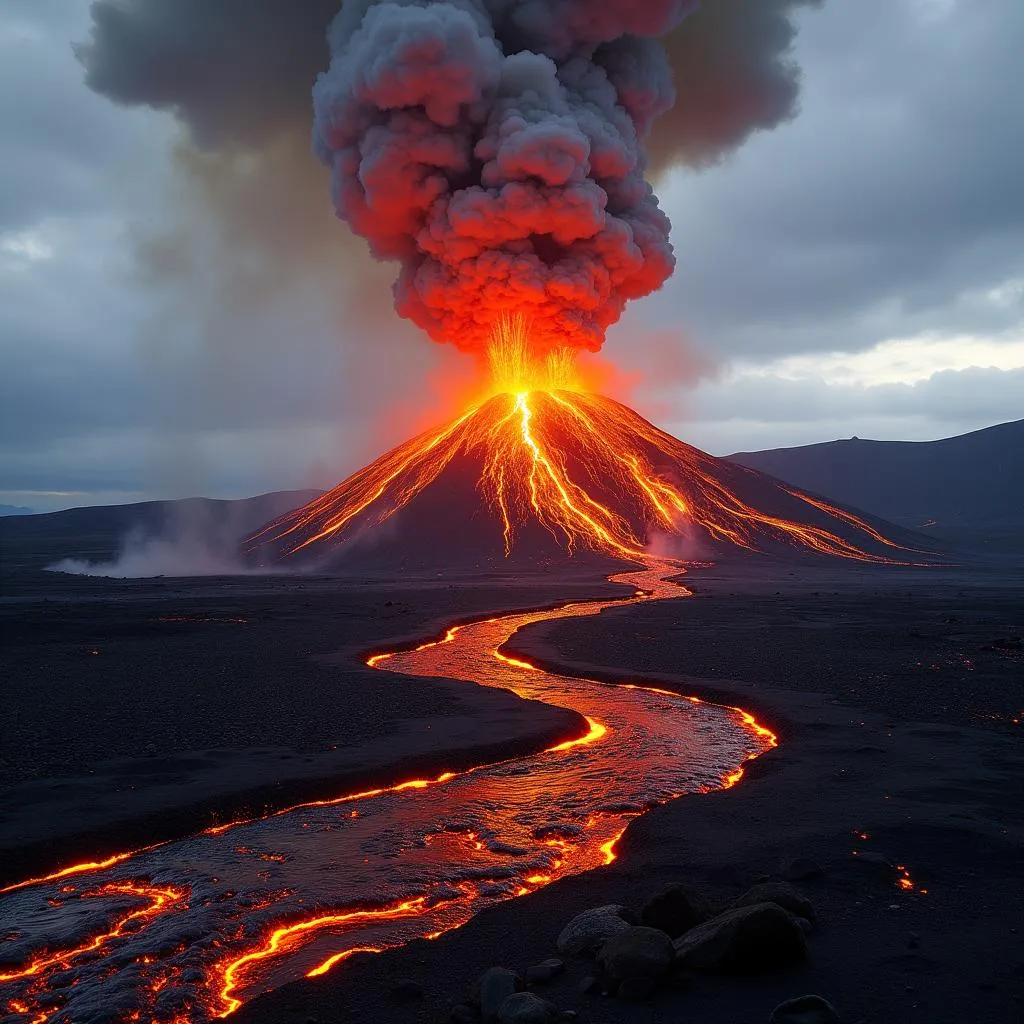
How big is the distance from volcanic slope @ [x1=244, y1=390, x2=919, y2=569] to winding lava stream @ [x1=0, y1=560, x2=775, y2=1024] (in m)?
49.9

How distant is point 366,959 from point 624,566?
54495 mm

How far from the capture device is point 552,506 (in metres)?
74.4

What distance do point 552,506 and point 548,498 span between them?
1622 mm

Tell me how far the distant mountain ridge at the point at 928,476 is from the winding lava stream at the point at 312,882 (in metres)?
145

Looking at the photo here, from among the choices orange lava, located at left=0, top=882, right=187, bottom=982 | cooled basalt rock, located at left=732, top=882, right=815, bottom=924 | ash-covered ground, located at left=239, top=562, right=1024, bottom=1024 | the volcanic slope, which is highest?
the volcanic slope

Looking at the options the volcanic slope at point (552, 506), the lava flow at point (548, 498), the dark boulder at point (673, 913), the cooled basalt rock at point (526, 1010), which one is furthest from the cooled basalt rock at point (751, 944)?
the lava flow at point (548, 498)

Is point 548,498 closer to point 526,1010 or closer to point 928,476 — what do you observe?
point 526,1010

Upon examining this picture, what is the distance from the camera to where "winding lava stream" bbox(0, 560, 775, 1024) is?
6.46m

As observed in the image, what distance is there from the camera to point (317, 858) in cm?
888

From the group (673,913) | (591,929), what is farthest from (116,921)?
(673,913)

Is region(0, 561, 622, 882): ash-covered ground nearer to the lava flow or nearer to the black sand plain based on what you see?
the black sand plain

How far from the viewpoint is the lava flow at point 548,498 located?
228 feet

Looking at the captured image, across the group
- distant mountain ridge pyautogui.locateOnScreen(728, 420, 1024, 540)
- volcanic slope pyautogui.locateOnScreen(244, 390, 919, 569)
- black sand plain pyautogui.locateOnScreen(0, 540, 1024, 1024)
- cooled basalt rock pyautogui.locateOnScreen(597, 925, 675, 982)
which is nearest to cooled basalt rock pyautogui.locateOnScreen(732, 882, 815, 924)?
black sand plain pyautogui.locateOnScreen(0, 540, 1024, 1024)

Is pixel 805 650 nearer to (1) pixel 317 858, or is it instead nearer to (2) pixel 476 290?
(1) pixel 317 858
